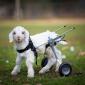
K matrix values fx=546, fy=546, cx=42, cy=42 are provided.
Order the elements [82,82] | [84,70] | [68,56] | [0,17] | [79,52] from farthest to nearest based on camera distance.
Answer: [0,17]
[79,52]
[68,56]
[84,70]
[82,82]

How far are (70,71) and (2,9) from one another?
30.2 metres

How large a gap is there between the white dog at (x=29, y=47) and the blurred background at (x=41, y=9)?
28.5 m

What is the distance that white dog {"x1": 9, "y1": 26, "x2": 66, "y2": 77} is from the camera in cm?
1007

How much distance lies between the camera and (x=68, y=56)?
1391 centimetres

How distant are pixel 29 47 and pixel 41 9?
30373 mm

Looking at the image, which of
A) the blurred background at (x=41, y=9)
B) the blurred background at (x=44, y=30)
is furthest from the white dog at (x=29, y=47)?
the blurred background at (x=41, y=9)

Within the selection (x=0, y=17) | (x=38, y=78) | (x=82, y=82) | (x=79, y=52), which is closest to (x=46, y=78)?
(x=38, y=78)

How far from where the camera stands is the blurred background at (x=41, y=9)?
130 ft

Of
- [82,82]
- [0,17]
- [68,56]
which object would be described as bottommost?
[82,82]

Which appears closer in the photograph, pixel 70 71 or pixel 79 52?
pixel 70 71

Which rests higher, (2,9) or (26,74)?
(2,9)

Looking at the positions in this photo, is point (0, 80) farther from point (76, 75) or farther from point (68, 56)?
point (68, 56)

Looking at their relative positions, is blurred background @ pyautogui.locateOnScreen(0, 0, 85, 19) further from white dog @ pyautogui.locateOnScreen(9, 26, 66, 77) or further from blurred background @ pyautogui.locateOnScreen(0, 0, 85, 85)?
white dog @ pyautogui.locateOnScreen(9, 26, 66, 77)

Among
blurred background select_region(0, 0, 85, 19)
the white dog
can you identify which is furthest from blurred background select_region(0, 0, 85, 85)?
the white dog
